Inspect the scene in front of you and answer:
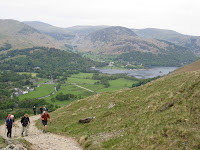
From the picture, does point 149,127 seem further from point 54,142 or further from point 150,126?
point 54,142

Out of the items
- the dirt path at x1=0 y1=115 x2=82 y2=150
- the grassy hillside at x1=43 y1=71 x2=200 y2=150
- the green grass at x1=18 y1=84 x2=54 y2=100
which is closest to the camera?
the grassy hillside at x1=43 y1=71 x2=200 y2=150

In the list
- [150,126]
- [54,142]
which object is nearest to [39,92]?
[54,142]

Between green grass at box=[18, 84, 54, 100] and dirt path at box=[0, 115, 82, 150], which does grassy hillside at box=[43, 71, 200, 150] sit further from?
green grass at box=[18, 84, 54, 100]

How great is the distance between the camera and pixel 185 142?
15.5 metres

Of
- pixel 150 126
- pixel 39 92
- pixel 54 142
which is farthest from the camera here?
pixel 39 92

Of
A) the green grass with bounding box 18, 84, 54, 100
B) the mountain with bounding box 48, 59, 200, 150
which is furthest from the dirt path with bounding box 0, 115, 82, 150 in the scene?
the green grass with bounding box 18, 84, 54, 100

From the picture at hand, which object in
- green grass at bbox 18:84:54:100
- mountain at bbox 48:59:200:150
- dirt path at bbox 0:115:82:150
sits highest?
mountain at bbox 48:59:200:150

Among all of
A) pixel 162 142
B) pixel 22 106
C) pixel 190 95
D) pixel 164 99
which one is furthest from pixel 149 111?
pixel 22 106

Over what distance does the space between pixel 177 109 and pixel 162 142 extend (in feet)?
24.1

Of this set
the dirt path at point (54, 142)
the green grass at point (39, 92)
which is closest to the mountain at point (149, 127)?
the dirt path at point (54, 142)

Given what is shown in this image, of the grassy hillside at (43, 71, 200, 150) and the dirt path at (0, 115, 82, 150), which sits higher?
the grassy hillside at (43, 71, 200, 150)

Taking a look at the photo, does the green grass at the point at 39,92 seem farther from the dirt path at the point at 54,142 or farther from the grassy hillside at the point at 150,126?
the dirt path at the point at 54,142

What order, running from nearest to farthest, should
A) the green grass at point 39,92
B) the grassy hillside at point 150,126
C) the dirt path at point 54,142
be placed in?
the grassy hillside at point 150,126, the dirt path at point 54,142, the green grass at point 39,92

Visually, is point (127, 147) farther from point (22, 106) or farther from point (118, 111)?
point (22, 106)
